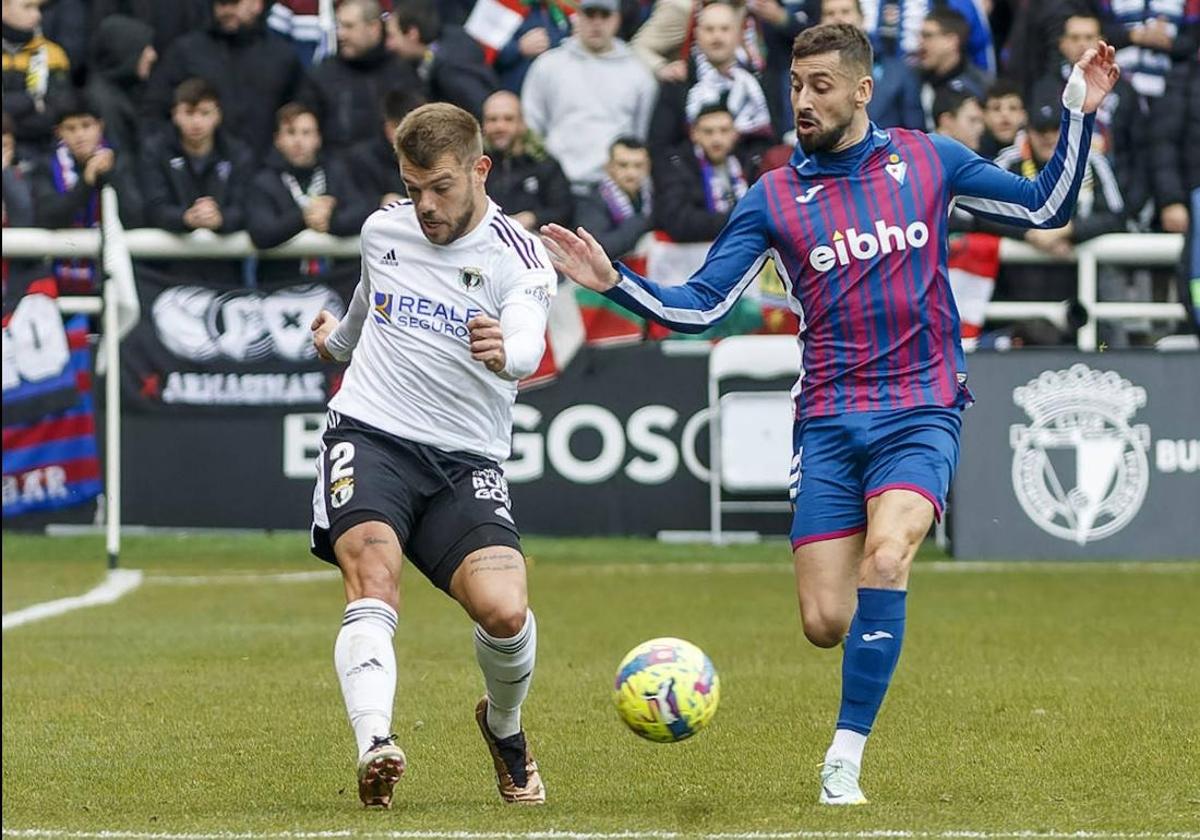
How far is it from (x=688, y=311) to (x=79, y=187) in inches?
404

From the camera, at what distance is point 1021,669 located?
11.1m

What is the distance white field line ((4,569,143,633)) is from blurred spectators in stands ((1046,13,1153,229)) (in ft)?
25.1

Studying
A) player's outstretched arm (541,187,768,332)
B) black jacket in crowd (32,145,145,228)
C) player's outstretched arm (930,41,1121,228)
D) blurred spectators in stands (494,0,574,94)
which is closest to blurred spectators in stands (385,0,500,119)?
blurred spectators in stands (494,0,574,94)

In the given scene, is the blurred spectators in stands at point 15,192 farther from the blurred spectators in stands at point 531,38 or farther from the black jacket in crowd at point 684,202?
the black jacket in crowd at point 684,202

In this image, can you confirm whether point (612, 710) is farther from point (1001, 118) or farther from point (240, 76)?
point (240, 76)

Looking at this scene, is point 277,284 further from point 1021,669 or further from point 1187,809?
point 1187,809

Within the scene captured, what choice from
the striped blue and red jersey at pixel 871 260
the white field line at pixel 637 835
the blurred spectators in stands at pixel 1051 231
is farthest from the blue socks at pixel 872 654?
the blurred spectators in stands at pixel 1051 231

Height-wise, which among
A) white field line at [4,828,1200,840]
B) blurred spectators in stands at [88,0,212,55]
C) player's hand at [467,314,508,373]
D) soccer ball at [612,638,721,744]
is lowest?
white field line at [4,828,1200,840]

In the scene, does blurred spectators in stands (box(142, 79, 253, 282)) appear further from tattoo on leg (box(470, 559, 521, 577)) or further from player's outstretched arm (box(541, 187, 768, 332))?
tattoo on leg (box(470, 559, 521, 577))

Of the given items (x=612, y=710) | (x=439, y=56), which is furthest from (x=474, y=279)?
(x=439, y=56)

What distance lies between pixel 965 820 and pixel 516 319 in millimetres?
2125

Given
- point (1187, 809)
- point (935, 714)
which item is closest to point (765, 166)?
point (935, 714)

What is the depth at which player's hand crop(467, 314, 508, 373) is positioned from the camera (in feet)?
23.4

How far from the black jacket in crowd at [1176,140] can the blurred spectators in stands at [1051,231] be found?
1.27 feet
